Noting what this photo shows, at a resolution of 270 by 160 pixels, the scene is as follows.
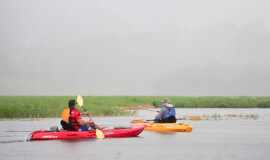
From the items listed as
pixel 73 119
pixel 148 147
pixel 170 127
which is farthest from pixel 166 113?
pixel 73 119

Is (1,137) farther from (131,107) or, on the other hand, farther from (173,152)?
(131,107)

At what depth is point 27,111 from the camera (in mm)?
27641

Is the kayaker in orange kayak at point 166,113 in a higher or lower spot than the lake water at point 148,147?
higher

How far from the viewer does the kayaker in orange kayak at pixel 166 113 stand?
707 inches

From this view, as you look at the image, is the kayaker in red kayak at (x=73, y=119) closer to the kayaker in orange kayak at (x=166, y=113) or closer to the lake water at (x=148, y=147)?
the lake water at (x=148, y=147)

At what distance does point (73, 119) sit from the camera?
14945 millimetres

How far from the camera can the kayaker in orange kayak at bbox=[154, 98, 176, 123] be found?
707 inches

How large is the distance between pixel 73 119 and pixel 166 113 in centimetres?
480

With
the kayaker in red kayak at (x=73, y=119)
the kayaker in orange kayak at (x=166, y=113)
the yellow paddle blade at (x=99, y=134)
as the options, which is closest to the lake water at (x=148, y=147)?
the yellow paddle blade at (x=99, y=134)

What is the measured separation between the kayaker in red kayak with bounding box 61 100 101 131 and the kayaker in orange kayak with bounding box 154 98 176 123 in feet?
12.6

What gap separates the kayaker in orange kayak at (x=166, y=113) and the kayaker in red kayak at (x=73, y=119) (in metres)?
3.83

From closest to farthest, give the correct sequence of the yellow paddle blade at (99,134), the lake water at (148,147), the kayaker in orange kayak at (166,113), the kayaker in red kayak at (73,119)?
the lake water at (148,147) → the kayaker in red kayak at (73,119) → the yellow paddle blade at (99,134) → the kayaker in orange kayak at (166,113)

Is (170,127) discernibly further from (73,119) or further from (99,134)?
(73,119)

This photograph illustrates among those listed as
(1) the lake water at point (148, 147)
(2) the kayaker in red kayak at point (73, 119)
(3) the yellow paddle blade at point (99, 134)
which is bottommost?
(1) the lake water at point (148, 147)
